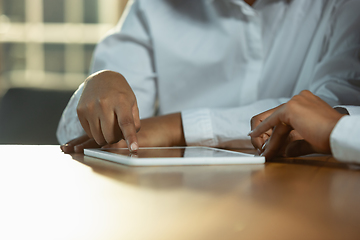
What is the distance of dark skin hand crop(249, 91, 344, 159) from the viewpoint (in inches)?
12.9

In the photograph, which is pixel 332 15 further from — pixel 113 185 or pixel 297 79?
pixel 113 185

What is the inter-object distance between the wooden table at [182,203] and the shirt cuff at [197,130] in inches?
10.5

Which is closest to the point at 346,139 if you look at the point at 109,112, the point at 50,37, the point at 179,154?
the point at 179,154

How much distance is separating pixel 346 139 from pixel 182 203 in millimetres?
186

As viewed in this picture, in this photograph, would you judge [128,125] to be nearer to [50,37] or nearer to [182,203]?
[182,203]

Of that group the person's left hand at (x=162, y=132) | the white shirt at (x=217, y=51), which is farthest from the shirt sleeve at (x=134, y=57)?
the person's left hand at (x=162, y=132)

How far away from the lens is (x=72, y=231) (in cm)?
15

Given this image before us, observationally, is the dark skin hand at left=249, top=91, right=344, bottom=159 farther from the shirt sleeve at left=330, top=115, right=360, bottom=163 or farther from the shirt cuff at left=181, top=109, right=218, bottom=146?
the shirt cuff at left=181, top=109, right=218, bottom=146

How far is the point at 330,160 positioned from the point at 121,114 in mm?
235

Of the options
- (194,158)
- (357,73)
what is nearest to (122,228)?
(194,158)

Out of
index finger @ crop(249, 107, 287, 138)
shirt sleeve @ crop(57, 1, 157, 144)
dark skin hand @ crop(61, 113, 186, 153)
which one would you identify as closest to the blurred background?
shirt sleeve @ crop(57, 1, 157, 144)

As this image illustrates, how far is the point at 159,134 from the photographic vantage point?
0.55 m

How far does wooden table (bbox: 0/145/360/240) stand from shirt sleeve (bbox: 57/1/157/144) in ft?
1.83

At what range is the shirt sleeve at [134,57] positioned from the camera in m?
0.84
